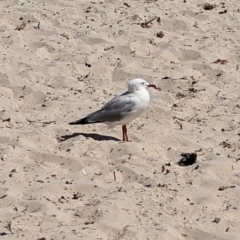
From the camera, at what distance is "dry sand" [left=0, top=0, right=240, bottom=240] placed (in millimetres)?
5266

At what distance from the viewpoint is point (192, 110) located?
7227 millimetres

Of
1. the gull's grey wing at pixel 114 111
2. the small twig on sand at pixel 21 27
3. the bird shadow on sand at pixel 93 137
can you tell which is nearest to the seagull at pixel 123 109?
the gull's grey wing at pixel 114 111

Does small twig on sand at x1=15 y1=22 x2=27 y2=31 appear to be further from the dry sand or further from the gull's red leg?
the gull's red leg

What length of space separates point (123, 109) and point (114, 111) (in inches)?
3.2

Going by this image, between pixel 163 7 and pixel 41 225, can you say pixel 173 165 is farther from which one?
pixel 163 7

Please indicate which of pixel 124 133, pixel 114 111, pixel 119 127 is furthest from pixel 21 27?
pixel 124 133

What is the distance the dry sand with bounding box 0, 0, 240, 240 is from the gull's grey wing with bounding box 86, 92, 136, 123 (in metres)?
0.17

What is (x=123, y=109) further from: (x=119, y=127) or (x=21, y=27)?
(x=21, y=27)

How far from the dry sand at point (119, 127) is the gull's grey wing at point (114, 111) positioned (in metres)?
0.17

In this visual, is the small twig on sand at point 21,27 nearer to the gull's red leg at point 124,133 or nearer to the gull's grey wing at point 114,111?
the gull's grey wing at point 114,111

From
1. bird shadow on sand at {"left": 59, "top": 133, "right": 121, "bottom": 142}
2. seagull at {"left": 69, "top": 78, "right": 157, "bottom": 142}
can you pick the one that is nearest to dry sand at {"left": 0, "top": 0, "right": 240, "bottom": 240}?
bird shadow on sand at {"left": 59, "top": 133, "right": 121, "bottom": 142}

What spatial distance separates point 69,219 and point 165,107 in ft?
7.49

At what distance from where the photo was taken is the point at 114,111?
670cm

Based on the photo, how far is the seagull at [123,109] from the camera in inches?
264
